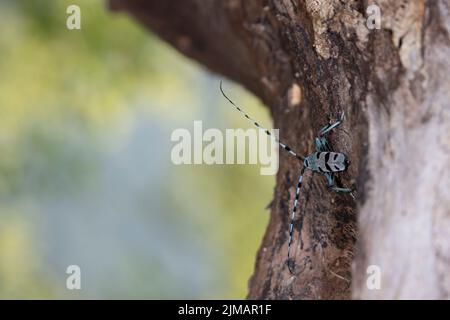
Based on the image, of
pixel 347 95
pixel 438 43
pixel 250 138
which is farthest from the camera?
pixel 250 138

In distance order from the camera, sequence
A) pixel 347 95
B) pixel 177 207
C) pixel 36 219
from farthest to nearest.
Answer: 1. pixel 177 207
2. pixel 36 219
3. pixel 347 95

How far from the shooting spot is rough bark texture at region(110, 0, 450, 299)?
2.71 meters

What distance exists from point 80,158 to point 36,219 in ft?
2.93

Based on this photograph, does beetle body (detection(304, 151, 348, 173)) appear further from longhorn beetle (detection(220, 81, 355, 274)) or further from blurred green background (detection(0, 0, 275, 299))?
blurred green background (detection(0, 0, 275, 299))

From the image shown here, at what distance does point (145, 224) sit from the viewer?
895 centimetres

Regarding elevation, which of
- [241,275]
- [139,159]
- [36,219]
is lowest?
[241,275]

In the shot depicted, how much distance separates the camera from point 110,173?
28.3ft

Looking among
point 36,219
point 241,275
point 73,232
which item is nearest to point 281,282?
point 241,275

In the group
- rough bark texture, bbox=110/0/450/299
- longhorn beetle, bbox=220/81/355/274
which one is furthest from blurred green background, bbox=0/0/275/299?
longhorn beetle, bbox=220/81/355/274

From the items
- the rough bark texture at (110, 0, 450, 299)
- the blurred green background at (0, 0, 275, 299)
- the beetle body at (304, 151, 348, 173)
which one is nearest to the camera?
the rough bark texture at (110, 0, 450, 299)

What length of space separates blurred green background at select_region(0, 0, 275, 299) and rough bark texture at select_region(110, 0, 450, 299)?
10.4 feet

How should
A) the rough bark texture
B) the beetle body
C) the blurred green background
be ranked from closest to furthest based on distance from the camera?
the rough bark texture, the beetle body, the blurred green background

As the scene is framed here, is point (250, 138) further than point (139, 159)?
No

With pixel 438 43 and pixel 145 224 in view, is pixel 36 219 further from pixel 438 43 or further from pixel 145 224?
pixel 438 43
